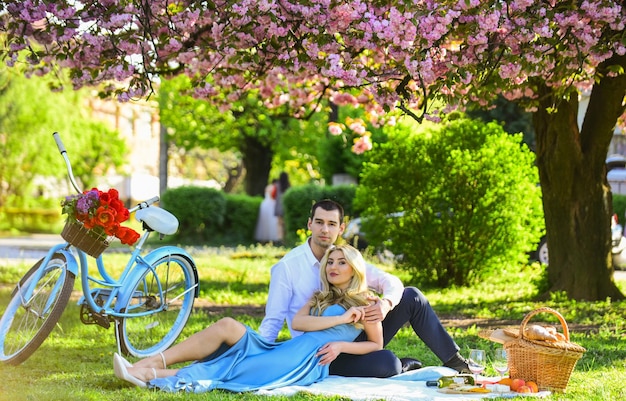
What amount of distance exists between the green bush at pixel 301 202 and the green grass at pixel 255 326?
582 centimetres

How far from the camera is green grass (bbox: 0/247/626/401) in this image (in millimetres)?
6164

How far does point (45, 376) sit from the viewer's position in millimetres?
6875

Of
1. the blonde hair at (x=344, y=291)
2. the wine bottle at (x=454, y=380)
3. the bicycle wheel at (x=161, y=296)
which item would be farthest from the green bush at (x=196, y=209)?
the wine bottle at (x=454, y=380)

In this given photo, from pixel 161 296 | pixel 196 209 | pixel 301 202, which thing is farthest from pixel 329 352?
pixel 196 209

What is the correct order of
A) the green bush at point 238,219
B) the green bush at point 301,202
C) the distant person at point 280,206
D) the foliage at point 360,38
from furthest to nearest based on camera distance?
the green bush at point 238,219
the distant person at point 280,206
the green bush at point 301,202
the foliage at point 360,38

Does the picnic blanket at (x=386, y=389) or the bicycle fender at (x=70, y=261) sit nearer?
the picnic blanket at (x=386, y=389)

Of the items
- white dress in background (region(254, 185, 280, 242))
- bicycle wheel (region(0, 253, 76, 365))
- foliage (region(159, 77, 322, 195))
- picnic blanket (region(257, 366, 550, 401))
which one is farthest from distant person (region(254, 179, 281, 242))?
picnic blanket (region(257, 366, 550, 401))

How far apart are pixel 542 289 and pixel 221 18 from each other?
5521 mm

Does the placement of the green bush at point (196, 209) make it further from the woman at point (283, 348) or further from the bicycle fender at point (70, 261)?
the woman at point (283, 348)

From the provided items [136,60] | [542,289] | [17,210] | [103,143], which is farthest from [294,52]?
[103,143]

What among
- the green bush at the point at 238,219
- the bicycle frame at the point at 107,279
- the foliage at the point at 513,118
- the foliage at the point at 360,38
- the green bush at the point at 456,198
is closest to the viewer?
the bicycle frame at the point at 107,279

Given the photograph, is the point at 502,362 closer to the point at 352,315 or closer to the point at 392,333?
the point at 392,333

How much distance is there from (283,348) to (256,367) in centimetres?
22

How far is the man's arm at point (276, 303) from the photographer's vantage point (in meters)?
6.71
